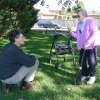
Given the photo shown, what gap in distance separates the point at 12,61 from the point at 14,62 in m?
0.06

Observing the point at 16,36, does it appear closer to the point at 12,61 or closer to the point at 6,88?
the point at 12,61

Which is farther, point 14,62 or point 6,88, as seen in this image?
point 6,88

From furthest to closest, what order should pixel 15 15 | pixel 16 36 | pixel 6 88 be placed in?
pixel 15 15
pixel 6 88
pixel 16 36

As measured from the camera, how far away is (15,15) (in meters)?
19.9

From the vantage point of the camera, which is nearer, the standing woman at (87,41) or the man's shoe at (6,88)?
the man's shoe at (6,88)

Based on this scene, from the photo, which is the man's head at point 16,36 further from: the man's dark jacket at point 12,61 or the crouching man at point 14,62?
the man's dark jacket at point 12,61

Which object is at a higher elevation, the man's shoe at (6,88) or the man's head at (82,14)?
the man's head at (82,14)

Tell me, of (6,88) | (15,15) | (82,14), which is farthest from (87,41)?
(15,15)

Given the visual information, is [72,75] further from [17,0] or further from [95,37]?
[17,0]

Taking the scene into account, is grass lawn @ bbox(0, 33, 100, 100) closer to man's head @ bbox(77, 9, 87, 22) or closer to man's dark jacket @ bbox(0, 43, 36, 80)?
man's dark jacket @ bbox(0, 43, 36, 80)

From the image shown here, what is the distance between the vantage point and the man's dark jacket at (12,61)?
23.0 feet

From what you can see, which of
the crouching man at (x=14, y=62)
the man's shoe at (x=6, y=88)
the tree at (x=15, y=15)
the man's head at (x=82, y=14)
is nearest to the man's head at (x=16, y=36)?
the crouching man at (x=14, y=62)

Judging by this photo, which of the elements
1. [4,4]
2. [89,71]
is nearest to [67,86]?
[89,71]

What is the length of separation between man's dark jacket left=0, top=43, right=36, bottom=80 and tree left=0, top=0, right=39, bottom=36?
1246 centimetres
